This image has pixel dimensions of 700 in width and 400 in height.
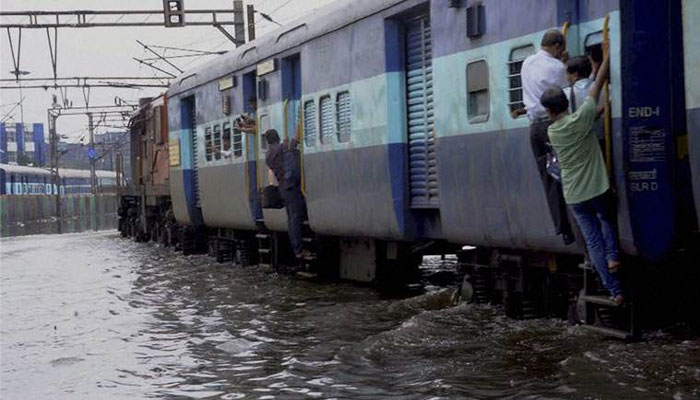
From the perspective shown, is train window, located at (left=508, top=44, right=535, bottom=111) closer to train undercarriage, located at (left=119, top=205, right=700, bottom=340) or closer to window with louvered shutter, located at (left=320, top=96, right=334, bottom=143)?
train undercarriage, located at (left=119, top=205, right=700, bottom=340)

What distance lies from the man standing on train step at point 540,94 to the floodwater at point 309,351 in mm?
1066

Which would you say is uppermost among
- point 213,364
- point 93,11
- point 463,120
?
point 93,11

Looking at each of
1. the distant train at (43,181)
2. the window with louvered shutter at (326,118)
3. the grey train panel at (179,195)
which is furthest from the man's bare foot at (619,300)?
the distant train at (43,181)

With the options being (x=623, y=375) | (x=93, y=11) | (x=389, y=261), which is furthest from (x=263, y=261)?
(x=93, y=11)

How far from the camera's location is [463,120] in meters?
9.75

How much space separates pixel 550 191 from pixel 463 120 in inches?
67.7

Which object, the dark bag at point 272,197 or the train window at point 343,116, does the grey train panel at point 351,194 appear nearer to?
the train window at point 343,116

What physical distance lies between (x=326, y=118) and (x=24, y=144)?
10384 centimetres

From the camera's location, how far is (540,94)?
26.7 feet

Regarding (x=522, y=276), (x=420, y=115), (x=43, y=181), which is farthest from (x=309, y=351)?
(x=43, y=181)

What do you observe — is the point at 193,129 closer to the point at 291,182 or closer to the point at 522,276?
the point at 291,182

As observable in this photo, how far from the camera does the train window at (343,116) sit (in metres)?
12.8

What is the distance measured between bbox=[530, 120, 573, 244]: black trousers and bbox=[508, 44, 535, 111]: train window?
71 centimetres

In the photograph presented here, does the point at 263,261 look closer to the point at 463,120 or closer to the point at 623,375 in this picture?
the point at 463,120
